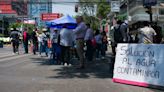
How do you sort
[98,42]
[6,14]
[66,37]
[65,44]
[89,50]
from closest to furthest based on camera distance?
Result: [65,44] → [66,37] → [89,50] → [98,42] → [6,14]

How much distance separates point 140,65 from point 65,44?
6416 millimetres

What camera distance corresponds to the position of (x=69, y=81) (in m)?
12.6

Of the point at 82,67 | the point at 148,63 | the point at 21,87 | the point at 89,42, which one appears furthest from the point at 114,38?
the point at 89,42

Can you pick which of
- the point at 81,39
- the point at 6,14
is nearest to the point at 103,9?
the point at 6,14

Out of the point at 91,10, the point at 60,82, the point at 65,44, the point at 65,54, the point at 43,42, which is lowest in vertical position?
the point at 60,82

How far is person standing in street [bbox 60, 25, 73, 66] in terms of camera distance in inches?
710

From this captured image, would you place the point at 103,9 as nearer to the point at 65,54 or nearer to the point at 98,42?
the point at 98,42

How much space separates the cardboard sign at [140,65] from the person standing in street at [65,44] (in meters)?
5.51

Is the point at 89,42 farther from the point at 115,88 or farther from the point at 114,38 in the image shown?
the point at 115,88

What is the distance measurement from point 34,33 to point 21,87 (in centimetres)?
1562

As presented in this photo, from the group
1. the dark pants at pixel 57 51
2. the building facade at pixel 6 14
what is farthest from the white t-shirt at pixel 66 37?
the building facade at pixel 6 14

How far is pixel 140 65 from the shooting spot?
12.0m

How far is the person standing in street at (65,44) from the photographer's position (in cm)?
1803

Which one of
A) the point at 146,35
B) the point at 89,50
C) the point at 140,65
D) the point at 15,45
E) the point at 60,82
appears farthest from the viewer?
the point at 15,45
